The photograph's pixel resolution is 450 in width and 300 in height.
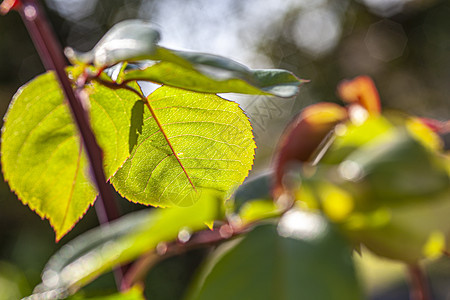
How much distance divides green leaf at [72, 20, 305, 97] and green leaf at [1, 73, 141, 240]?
0.06 feet

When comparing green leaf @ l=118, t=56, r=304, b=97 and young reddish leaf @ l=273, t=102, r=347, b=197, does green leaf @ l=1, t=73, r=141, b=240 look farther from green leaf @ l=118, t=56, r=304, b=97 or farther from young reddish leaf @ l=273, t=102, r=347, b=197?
young reddish leaf @ l=273, t=102, r=347, b=197

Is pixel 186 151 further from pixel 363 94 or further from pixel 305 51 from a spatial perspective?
pixel 305 51

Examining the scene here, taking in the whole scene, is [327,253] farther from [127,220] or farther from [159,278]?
[159,278]

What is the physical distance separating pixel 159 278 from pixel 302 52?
2.31m

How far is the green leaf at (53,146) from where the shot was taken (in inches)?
7.2

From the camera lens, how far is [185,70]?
14cm

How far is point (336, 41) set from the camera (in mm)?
4258

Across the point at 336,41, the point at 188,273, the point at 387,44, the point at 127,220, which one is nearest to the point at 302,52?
the point at 336,41

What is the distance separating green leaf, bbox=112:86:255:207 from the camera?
0.16 meters

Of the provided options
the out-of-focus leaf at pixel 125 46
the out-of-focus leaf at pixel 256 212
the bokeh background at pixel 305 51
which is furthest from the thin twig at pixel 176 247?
the bokeh background at pixel 305 51

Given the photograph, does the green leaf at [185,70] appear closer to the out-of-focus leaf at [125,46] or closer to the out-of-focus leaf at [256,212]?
the out-of-focus leaf at [125,46]

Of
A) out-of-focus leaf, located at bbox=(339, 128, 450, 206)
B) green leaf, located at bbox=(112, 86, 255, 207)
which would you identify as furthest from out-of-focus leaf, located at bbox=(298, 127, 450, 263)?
green leaf, located at bbox=(112, 86, 255, 207)

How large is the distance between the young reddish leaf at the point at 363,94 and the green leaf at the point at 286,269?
6.6 inches

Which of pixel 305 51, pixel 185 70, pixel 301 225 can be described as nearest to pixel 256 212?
pixel 301 225
